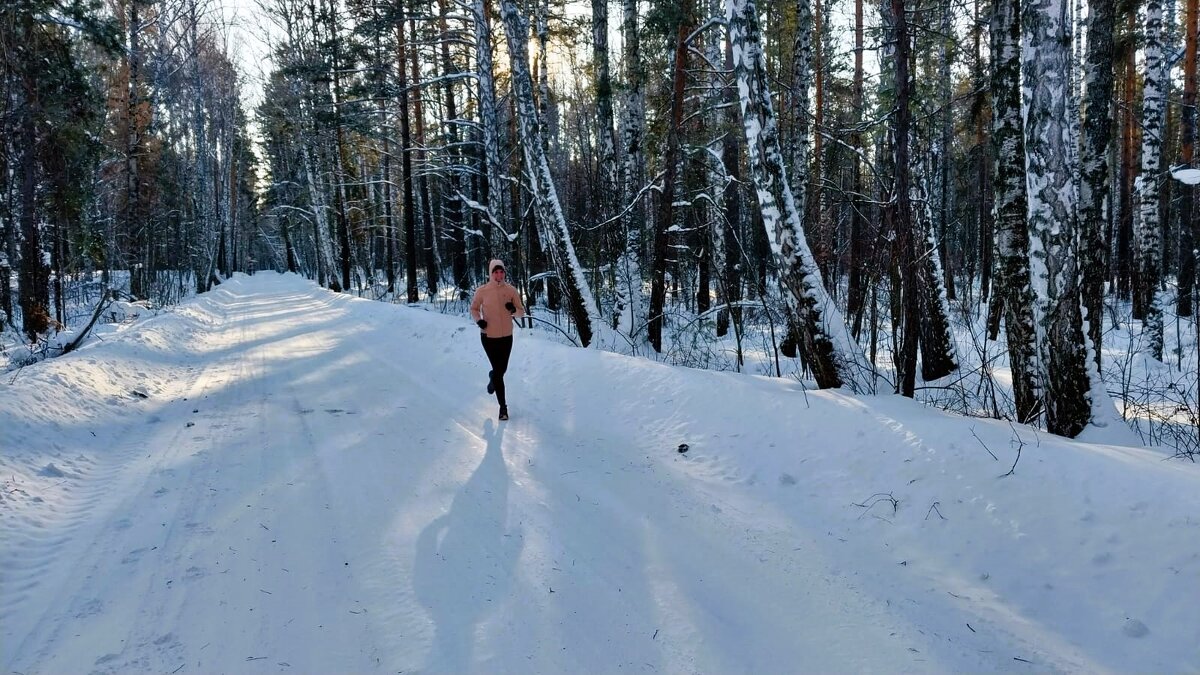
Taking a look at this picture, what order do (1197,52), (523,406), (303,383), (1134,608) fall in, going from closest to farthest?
(1134,608), (523,406), (303,383), (1197,52)

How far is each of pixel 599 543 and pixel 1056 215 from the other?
4733 millimetres

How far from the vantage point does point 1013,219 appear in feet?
20.4

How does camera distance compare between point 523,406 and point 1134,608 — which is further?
point 523,406

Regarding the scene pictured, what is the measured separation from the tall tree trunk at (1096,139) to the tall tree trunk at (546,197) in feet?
24.0

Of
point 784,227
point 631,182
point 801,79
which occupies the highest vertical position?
point 801,79

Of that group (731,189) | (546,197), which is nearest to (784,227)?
(546,197)

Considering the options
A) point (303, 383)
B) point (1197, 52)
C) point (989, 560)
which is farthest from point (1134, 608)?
point (1197, 52)

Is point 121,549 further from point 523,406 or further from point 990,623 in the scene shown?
point 990,623

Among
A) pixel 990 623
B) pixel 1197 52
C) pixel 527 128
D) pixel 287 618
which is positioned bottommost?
pixel 990 623

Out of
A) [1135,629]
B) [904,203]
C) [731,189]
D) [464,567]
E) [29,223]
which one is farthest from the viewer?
[731,189]

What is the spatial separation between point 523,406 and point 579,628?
467cm

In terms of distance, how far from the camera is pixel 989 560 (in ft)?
12.0

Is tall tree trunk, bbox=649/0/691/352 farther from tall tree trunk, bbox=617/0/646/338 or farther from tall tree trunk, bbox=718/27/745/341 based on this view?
tall tree trunk, bbox=718/27/745/341

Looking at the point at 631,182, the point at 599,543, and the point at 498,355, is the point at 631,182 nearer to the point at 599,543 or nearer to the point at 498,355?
the point at 498,355
